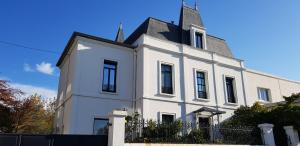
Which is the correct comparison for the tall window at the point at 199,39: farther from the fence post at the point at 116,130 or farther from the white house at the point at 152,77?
the fence post at the point at 116,130

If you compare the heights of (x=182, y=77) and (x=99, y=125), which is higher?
(x=182, y=77)

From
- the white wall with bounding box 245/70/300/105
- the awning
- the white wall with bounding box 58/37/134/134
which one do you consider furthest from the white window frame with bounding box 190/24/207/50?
the white wall with bounding box 245/70/300/105

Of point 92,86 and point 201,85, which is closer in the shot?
point 92,86

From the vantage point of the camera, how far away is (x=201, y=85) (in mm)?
17641

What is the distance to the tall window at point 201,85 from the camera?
56.9 feet

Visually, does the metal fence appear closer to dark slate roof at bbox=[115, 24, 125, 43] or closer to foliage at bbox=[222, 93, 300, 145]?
foliage at bbox=[222, 93, 300, 145]

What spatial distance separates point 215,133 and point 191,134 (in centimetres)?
107

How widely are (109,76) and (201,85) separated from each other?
633 cm

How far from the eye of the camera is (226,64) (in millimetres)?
19141

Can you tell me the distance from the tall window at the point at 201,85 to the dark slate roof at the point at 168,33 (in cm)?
251

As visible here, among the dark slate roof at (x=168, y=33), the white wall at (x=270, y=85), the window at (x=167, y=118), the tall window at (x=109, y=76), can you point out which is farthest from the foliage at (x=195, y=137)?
the white wall at (x=270, y=85)

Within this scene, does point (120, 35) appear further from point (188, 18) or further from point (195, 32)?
point (195, 32)

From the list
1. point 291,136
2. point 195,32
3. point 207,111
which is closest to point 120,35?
point 195,32

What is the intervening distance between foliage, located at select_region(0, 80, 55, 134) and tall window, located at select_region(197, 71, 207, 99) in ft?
37.9
